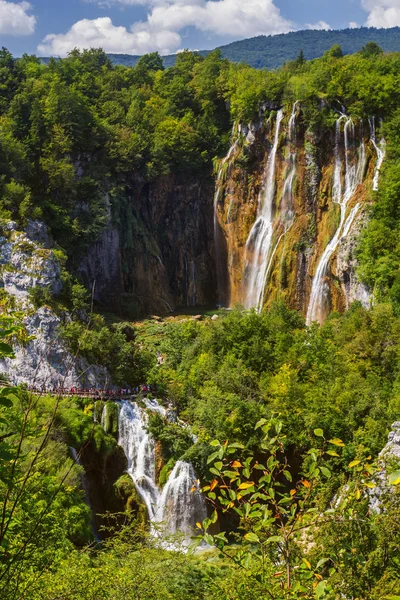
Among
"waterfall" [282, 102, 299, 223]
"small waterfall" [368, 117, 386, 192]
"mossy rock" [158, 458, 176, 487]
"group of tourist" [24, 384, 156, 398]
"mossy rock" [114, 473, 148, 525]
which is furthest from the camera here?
"waterfall" [282, 102, 299, 223]

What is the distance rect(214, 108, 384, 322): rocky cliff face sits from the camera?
2652cm

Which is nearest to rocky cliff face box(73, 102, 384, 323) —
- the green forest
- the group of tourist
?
the green forest

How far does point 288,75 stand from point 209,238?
10.7 meters

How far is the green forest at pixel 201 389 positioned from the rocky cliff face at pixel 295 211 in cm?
108

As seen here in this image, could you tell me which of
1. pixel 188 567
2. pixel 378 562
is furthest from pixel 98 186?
pixel 378 562

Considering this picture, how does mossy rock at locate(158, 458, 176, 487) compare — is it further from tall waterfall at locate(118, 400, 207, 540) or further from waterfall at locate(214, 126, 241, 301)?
waterfall at locate(214, 126, 241, 301)

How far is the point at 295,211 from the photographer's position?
29.9 meters

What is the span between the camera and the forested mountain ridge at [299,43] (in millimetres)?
159125

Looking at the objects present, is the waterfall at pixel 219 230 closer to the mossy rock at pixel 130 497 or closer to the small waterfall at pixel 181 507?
the small waterfall at pixel 181 507

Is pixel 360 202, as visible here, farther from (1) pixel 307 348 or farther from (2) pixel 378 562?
(2) pixel 378 562

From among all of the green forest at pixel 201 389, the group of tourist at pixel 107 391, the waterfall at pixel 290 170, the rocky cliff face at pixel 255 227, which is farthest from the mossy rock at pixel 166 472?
the waterfall at pixel 290 170

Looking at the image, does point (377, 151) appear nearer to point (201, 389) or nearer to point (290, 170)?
point (290, 170)

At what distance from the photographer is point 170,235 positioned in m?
36.4

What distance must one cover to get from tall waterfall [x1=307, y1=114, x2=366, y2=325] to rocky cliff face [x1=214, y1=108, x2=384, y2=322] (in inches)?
1.9
